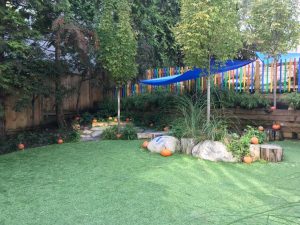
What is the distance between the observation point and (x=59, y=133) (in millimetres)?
6664

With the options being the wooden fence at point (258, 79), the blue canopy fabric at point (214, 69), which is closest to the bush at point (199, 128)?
the blue canopy fabric at point (214, 69)

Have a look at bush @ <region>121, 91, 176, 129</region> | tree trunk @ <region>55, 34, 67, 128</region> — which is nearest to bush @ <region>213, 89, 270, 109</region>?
bush @ <region>121, 91, 176, 129</region>

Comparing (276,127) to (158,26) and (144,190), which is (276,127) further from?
(158,26)

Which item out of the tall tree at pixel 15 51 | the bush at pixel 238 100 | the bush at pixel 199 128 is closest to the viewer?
the bush at pixel 199 128

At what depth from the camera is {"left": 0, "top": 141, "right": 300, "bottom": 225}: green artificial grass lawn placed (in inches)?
100

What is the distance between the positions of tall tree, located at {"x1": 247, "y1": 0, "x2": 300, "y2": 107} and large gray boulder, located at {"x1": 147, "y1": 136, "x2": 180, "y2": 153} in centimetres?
262

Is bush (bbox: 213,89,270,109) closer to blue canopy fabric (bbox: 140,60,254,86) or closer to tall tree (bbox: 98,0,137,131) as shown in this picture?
blue canopy fabric (bbox: 140,60,254,86)

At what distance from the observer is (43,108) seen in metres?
7.52

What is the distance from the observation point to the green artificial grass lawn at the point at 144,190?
255 cm

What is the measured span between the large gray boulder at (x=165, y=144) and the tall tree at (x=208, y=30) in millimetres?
659

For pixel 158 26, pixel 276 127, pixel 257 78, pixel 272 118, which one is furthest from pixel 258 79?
pixel 158 26

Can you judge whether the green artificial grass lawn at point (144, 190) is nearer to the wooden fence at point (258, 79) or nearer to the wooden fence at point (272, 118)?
the wooden fence at point (272, 118)

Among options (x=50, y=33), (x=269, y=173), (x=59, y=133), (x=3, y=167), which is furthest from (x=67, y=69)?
(x=269, y=173)

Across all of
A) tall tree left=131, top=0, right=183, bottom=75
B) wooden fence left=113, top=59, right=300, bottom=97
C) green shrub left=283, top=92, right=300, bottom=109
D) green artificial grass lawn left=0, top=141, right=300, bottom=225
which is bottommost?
green artificial grass lawn left=0, top=141, right=300, bottom=225
